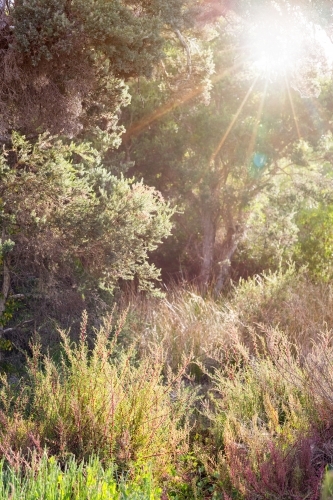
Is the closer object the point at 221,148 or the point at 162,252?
the point at 221,148

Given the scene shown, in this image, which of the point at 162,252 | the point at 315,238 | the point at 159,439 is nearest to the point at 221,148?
the point at 162,252

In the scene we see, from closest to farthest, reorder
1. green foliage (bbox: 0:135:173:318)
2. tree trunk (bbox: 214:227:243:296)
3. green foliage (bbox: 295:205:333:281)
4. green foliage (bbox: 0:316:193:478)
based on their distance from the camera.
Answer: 1. green foliage (bbox: 0:316:193:478)
2. green foliage (bbox: 0:135:173:318)
3. tree trunk (bbox: 214:227:243:296)
4. green foliage (bbox: 295:205:333:281)

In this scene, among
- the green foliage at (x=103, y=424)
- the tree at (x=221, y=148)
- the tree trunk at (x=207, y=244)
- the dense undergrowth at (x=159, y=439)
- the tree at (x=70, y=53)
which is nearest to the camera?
the dense undergrowth at (x=159, y=439)

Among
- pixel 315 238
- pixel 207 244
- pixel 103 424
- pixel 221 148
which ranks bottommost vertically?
pixel 103 424

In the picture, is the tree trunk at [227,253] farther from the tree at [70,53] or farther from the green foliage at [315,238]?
the tree at [70,53]

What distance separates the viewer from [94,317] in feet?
28.0

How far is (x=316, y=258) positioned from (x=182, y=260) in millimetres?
3741

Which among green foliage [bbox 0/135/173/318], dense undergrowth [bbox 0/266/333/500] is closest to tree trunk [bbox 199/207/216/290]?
green foliage [bbox 0/135/173/318]

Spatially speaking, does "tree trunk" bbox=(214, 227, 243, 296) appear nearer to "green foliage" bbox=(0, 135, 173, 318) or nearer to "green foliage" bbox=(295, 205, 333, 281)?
"green foliage" bbox=(295, 205, 333, 281)

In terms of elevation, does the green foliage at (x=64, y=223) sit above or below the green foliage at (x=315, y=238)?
below

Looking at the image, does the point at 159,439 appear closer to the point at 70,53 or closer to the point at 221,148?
the point at 70,53

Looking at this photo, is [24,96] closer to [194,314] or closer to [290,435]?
[194,314]

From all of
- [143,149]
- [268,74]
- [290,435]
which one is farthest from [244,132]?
[290,435]

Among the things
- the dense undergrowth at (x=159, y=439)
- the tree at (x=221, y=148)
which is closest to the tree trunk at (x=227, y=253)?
the tree at (x=221, y=148)
